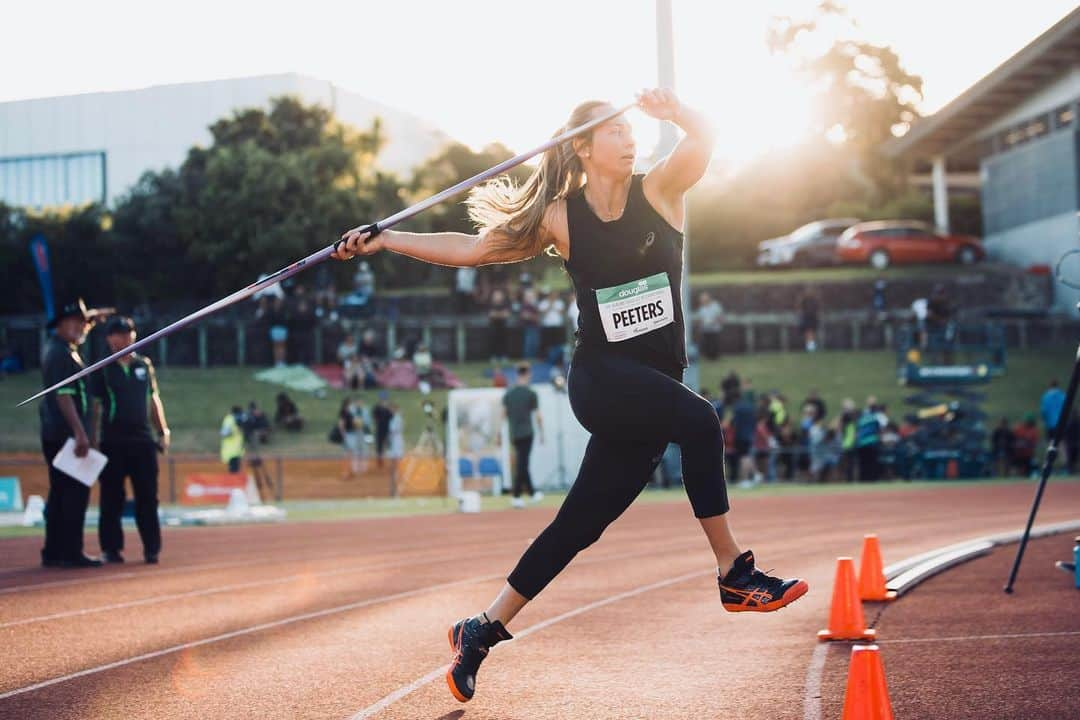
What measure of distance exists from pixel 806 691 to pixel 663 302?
168 cm

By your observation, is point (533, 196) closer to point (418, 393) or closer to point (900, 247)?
point (418, 393)

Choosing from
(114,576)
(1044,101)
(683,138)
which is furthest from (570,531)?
(1044,101)

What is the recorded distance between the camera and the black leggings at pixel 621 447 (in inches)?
209

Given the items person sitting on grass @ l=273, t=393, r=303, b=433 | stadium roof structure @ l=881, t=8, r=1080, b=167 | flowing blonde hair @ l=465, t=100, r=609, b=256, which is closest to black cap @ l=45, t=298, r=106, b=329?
flowing blonde hair @ l=465, t=100, r=609, b=256

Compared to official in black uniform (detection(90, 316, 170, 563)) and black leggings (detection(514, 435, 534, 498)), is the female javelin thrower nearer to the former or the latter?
official in black uniform (detection(90, 316, 170, 563))

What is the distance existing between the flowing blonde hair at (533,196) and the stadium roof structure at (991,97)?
35923mm

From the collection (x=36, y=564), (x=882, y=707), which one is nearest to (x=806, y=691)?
(x=882, y=707)

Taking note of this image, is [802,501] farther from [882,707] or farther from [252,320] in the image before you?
[252,320]

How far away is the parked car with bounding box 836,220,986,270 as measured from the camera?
47.7 meters

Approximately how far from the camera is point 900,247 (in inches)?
1886

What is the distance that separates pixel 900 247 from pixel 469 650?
145 feet

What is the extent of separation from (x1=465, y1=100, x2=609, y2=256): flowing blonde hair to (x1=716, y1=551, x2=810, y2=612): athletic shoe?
138 cm

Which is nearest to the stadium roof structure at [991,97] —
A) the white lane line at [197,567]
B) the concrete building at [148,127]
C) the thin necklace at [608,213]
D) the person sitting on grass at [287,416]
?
the person sitting on grass at [287,416]

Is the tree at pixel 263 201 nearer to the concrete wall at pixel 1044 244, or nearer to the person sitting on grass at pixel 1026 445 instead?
the concrete wall at pixel 1044 244
